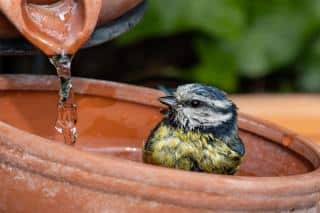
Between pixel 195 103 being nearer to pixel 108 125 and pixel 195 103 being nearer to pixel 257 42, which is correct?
pixel 108 125

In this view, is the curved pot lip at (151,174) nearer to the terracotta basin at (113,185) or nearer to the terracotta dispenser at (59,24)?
the terracotta basin at (113,185)

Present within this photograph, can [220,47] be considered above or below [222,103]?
below

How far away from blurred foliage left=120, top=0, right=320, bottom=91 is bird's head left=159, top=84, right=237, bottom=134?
1288 millimetres

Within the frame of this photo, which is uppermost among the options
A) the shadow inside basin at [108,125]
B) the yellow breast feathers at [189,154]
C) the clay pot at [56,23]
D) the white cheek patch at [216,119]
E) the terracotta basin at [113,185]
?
the clay pot at [56,23]

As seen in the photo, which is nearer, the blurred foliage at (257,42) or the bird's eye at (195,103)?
the bird's eye at (195,103)

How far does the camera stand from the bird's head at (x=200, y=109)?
5.94 ft

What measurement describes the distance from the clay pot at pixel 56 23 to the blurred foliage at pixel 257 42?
151cm

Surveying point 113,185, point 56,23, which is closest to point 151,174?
point 113,185

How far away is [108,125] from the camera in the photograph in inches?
74.7

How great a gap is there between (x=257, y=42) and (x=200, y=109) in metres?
1.49

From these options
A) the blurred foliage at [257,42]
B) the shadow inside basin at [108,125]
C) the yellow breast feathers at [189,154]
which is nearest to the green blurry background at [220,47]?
the blurred foliage at [257,42]

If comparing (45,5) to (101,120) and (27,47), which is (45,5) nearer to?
(27,47)

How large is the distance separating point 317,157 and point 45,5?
518mm

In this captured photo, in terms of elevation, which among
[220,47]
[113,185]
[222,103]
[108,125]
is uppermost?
[113,185]
